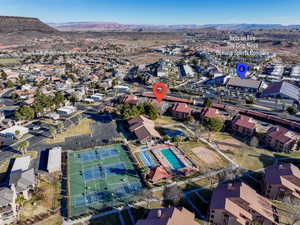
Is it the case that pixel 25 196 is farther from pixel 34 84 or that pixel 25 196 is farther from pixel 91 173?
pixel 34 84

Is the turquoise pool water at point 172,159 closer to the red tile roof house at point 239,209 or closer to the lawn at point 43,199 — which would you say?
the red tile roof house at point 239,209

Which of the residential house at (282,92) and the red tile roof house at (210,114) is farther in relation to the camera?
the residential house at (282,92)

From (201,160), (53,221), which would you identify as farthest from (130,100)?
(53,221)

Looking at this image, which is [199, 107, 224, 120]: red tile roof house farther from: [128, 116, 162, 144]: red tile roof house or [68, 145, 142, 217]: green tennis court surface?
[68, 145, 142, 217]: green tennis court surface

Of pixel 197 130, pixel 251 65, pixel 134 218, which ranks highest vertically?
pixel 251 65

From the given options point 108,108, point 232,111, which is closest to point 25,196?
point 108,108

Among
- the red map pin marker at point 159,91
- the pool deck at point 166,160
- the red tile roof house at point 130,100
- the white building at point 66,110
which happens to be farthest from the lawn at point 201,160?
the white building at point 66,110
